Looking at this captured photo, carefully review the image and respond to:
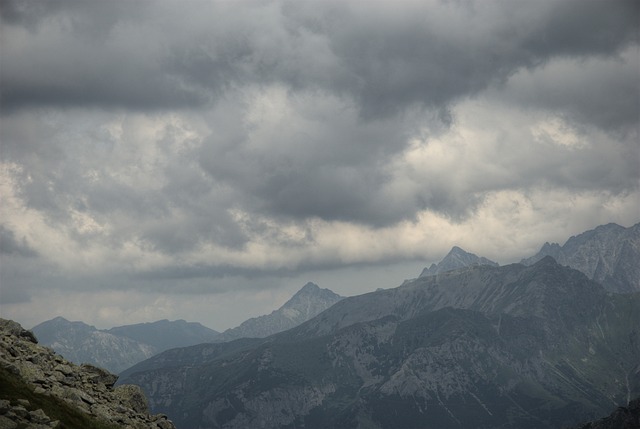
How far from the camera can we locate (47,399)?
269 ft

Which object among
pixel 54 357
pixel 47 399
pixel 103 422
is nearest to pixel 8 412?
pixel 47 399

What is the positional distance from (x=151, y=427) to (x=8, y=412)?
103 ft

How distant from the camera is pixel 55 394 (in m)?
86.6

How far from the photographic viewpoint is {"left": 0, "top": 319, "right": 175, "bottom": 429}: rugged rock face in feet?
236

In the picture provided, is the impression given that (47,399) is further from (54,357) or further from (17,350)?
(54,357)

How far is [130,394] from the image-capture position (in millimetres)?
105688

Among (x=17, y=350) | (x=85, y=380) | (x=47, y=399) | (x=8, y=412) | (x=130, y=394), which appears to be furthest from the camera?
(x=130, y=394)

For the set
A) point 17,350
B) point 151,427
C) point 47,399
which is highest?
point 17,350

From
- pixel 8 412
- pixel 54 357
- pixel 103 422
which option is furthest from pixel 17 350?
pixel 8 412

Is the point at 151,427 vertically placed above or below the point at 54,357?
below

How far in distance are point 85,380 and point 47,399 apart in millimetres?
17352

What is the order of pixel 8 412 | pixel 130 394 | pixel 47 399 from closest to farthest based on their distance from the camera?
pixel 8 412, pixel 47 399, pixel 130 394

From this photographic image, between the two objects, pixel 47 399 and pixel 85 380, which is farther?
pixel 85 380

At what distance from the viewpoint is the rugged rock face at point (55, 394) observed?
236 feet
